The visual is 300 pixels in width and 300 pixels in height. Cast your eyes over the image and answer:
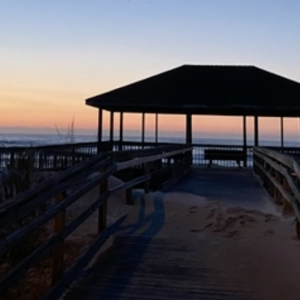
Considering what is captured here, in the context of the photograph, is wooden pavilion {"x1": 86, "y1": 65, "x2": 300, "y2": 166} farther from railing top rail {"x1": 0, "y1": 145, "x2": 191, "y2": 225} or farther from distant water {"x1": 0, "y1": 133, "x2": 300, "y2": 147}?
railing top rail {"x1": 0, "y1": 145, "x2": 191, "y2": 225}

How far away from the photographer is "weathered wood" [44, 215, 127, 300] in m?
4.02

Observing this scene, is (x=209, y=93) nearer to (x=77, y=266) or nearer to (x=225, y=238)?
(x=225, y=238)

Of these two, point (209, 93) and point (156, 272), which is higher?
point (209, 93)

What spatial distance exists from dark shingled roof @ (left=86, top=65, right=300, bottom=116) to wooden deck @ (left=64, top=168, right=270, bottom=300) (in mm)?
11439

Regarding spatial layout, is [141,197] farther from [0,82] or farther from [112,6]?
[0,82]

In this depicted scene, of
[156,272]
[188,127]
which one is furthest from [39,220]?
[188,127]

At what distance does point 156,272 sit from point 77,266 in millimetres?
769

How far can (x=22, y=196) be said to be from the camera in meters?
3.28

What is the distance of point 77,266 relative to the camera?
4.61 meters

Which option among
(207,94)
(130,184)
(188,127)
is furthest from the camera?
(188,127)

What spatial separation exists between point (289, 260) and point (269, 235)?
1.10 meters

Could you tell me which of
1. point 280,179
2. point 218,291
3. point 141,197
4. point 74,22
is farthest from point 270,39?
point 218,291

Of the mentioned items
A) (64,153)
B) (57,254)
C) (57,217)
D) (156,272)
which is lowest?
(156,272)

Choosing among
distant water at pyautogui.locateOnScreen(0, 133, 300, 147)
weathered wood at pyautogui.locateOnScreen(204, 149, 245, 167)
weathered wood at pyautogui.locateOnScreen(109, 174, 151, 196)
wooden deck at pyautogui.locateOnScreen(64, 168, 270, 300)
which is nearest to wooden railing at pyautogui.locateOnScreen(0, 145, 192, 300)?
wooden deck at pyautogui.locateOnScreen(64, 168, 270, 300)
